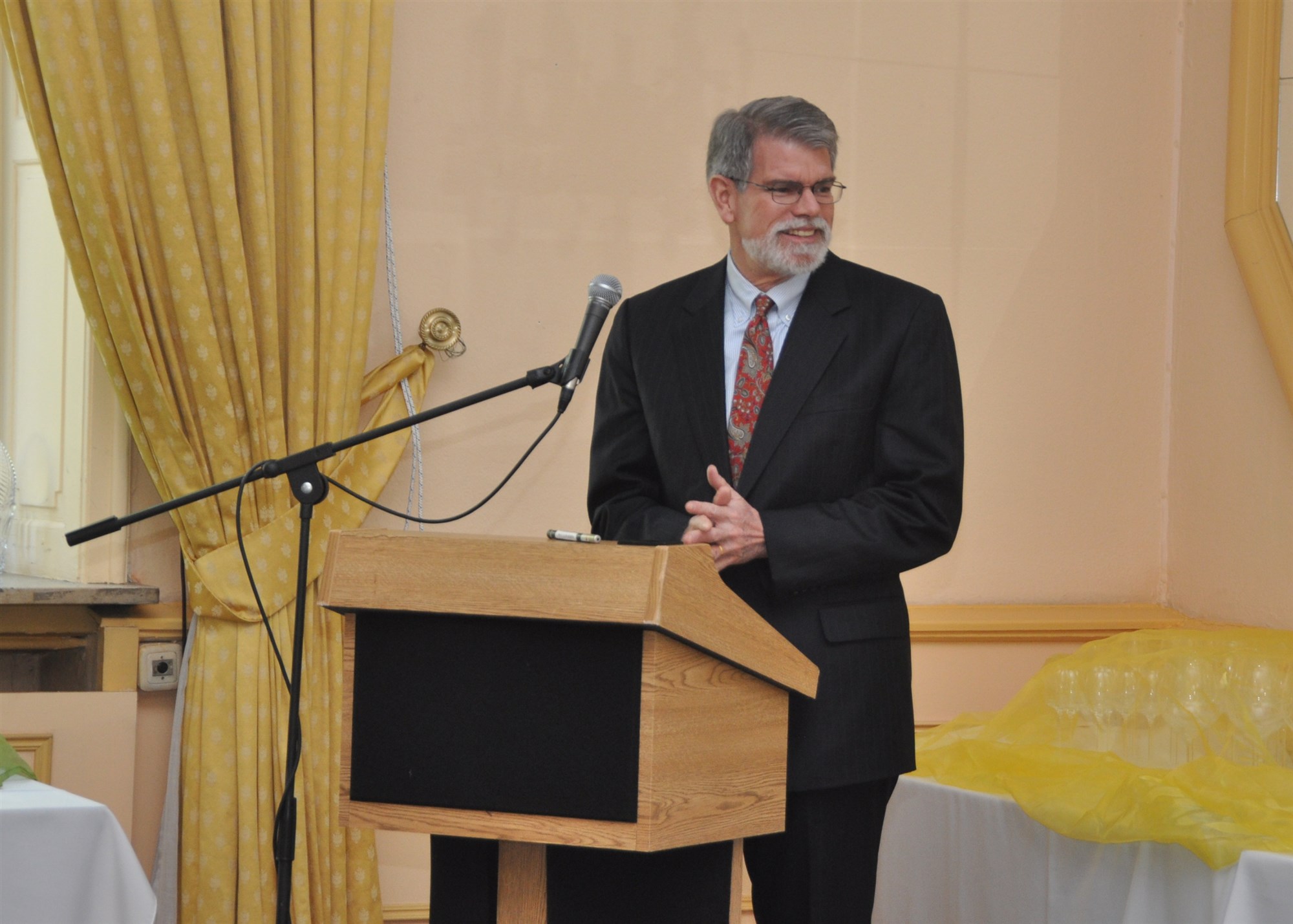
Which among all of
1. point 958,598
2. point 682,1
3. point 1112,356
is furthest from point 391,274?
point 1112,356

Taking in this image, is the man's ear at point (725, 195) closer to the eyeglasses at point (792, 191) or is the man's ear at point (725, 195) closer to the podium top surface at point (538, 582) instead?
the eyeglasses at point (792, 191)

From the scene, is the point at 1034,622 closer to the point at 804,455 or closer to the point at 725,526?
the point at 804,455

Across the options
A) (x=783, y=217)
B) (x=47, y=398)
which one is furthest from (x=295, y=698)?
(x=47, y=398)

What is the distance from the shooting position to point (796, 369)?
6.67 feet

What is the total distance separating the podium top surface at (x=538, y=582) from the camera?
55.4 inches

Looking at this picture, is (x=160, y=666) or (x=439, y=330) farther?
(x=439, y=330)

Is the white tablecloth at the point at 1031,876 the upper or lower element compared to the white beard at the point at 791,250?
lower

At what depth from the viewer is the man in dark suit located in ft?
6.19

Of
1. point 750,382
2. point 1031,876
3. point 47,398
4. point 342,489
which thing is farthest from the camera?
point 47,398

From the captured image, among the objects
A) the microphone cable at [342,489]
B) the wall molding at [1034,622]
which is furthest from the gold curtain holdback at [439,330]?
the wall molding at [1034,622]

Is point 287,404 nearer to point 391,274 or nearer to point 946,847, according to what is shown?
point 391,274

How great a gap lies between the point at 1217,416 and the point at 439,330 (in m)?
2.01

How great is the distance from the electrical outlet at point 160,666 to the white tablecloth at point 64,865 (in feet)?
3.69

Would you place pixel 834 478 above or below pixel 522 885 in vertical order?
above
